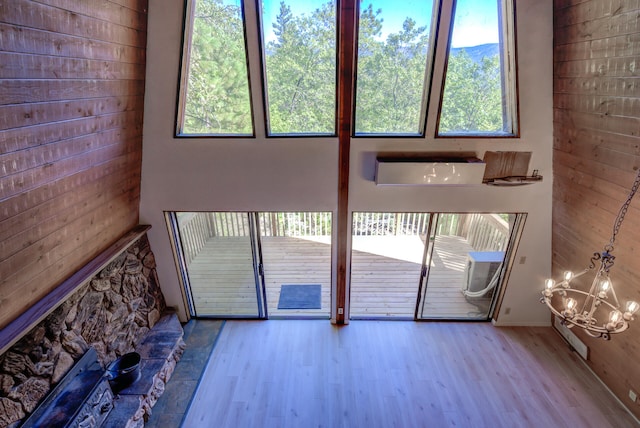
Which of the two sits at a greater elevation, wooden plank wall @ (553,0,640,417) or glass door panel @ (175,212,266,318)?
wooden plank wall @ (553,0,640,417)

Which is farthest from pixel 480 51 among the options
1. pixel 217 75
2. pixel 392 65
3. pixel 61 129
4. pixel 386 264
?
pixel 61 129

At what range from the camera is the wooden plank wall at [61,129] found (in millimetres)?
2271

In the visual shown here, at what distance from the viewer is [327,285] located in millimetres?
5805

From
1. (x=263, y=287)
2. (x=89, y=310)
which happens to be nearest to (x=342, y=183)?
(x=263, y=287)

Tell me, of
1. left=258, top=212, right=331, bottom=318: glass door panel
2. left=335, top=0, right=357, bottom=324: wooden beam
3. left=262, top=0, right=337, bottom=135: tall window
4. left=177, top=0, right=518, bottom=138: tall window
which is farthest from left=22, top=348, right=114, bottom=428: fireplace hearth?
left=262, top=0, right=337, bottom=135: tall window

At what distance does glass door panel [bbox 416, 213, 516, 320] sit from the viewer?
4727mm

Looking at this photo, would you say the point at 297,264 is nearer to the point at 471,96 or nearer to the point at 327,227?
the point at 327,227

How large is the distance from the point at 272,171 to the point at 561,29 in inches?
138

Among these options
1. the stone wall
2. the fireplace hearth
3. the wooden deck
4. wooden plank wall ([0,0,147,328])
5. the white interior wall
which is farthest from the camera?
the wooden deck

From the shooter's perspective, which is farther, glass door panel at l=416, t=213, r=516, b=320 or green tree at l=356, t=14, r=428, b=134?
glass door panel at l=416, t=213, r=516, b=320

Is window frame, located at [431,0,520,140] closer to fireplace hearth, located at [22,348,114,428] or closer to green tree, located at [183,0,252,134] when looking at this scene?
green tree, located at [183,0,252,134]

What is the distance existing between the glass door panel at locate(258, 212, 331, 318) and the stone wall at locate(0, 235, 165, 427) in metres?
1.72

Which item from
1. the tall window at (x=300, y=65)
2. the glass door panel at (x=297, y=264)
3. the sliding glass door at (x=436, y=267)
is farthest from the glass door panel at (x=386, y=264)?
the tall window at (x=300, y=65)

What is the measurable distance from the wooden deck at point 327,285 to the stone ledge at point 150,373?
0.73 meters
